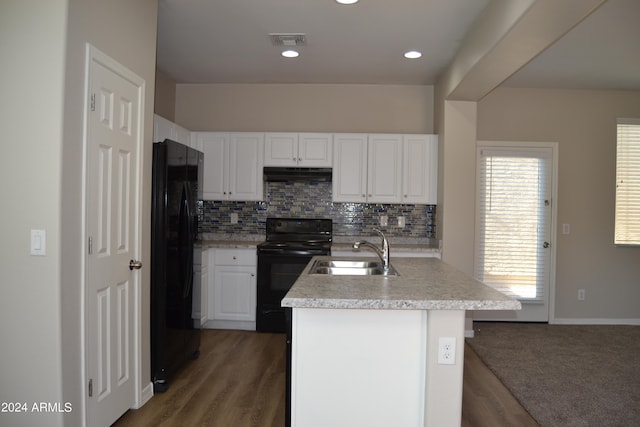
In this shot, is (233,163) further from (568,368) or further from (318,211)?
(568,368)

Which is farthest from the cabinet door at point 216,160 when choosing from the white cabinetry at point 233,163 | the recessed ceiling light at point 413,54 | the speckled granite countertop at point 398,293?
the speckled granite countertop at point 398,293

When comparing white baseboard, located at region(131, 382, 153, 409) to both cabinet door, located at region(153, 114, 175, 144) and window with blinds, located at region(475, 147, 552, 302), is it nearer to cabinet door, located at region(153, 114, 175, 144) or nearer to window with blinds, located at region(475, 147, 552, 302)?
cabinet door, located at region(153, 114, 175, 144)

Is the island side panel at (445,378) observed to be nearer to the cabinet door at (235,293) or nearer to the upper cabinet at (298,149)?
the cabinet door at (235,293)

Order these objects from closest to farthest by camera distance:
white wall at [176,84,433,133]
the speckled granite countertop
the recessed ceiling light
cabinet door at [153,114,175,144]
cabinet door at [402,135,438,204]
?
the speckled granite countertop
cabinet door at [153,114,175,144]
the recessed ceiling light
cabinet door at [402,135,438,204]
white wall at [176,84,433,133]

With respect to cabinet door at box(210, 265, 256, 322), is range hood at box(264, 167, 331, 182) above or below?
above

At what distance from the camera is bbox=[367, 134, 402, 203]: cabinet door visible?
4668mm

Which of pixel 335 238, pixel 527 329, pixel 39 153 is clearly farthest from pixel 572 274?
pixel 39 153

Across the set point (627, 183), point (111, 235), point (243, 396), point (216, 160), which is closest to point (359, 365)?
point (243, 396)

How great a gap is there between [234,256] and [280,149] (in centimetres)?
120

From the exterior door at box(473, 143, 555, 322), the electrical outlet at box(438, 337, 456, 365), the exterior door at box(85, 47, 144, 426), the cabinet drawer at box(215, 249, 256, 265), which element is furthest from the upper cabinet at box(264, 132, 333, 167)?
the electrical outlet at box(438, 337, 456, 365)

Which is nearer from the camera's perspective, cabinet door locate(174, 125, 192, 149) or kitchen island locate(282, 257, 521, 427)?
kitchen island locate(282, 257, 521, 427)

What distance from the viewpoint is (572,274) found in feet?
16.3

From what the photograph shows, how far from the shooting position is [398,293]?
1.87 m

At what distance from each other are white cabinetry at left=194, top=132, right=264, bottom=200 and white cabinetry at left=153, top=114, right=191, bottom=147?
10.3 inches
